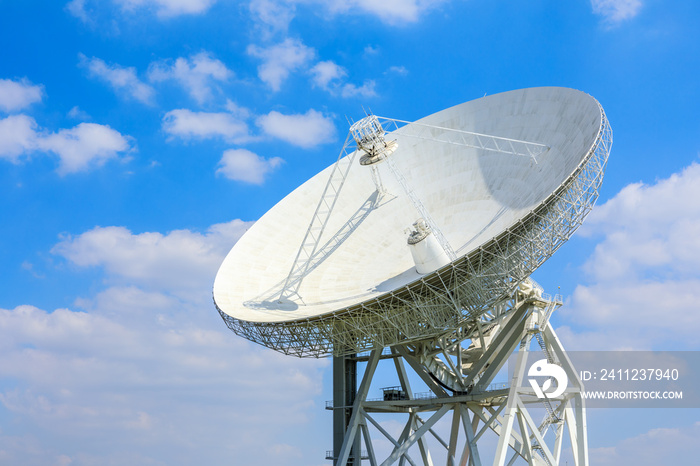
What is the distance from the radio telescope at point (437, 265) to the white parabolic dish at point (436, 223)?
0.23 ft

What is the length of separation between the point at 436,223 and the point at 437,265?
Answer: 442 centimetres

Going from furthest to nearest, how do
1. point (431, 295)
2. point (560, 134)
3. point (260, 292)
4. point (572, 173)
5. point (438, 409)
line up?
point (438, 409) → point (260, 292) → point (560, 134) → point (431, 295) → point (572, 173)

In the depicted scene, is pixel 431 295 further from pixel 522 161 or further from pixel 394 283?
pixel 522 161

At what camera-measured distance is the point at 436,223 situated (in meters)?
34.5

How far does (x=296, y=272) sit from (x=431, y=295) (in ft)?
27.4

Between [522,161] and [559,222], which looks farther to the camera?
[522,161]

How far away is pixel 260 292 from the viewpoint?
111 ft

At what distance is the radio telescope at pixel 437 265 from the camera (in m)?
27.8

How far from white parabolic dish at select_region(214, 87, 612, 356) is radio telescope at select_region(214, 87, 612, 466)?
7 cm

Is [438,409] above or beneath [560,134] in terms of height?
beneath

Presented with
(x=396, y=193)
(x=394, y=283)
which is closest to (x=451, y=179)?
(x=396, y=193)

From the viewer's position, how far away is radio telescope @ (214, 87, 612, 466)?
91.2 ft

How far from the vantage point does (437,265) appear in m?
30.4

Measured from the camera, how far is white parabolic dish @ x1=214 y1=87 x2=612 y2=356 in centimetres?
2717
